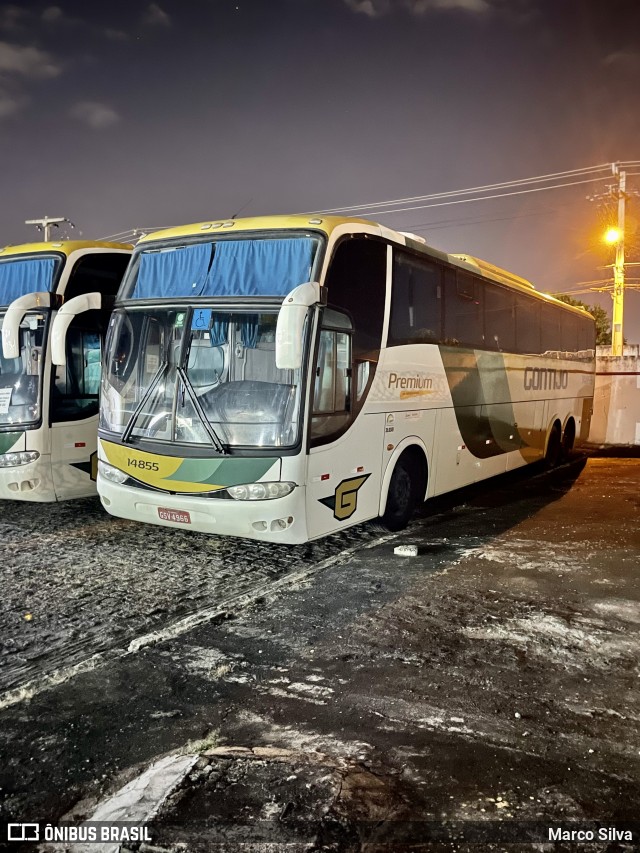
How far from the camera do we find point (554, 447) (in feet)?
48.8

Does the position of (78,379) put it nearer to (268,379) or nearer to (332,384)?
(268,379)

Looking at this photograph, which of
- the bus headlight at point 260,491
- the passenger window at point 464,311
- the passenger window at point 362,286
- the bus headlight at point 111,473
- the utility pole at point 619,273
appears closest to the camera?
the bus headlight at point 260,491

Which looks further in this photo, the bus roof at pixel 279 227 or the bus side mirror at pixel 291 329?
the bus roof at pixel 279 227

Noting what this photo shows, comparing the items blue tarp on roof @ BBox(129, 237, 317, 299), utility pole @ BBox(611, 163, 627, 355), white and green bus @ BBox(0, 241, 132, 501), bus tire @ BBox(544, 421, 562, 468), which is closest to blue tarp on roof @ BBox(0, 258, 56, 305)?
white and green bus @ BBox(0, 241, 132, 501)

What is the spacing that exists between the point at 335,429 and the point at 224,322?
152cm

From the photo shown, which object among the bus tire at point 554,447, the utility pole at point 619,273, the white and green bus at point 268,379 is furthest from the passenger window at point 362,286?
the utility pole at point 619,273

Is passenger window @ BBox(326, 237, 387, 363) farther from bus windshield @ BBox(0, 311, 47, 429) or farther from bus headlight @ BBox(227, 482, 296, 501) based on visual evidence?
bus windshield @ BBox(0, 311, 47, 429)

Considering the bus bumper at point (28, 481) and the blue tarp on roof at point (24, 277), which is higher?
the blue tarp on roof at point (24, 277)

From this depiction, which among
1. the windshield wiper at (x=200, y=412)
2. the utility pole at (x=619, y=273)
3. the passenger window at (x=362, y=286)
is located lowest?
the windshield wiper at (x=200, y=412)

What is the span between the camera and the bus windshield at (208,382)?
6465 millimetres

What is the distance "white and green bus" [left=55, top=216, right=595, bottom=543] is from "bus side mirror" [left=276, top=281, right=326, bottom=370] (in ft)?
0.04

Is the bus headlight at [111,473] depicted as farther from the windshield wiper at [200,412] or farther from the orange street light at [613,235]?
the orange street light at [613,235]

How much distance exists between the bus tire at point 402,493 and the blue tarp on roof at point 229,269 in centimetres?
285

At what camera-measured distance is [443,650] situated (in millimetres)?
4973
